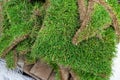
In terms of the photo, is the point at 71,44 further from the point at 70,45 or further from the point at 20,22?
the point at 20,22

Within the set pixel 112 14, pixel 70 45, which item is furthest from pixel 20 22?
pixel 112 14

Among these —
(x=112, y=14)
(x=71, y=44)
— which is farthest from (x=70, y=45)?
(x=112, y=14)

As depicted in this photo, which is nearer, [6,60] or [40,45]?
[40,45]

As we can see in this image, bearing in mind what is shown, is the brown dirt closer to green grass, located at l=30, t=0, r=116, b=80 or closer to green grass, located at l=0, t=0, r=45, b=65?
green grass, located at l=30, t=0, r=116, b=80

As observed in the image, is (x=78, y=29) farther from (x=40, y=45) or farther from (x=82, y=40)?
(x=40, y=45)

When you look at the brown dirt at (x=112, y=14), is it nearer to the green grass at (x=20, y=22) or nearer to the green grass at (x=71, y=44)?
the green grass at (x=71, y=44)

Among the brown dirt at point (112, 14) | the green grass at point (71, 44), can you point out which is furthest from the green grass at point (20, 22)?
the brown dirt at point (112, 14)

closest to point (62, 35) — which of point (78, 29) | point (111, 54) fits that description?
point (78, 29)

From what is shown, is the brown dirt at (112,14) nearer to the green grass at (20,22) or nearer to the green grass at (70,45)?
the green grass at (70,45)

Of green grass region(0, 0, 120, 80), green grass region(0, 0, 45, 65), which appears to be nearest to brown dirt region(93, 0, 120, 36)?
green grass region(0, 0, 120, 80)

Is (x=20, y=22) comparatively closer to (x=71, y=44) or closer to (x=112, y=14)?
(x=71, y=44)

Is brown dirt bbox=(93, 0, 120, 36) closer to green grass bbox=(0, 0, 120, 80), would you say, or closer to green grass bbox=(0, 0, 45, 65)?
green grass bbox=(0, 0, 120, 80)
